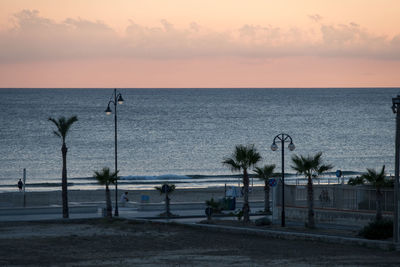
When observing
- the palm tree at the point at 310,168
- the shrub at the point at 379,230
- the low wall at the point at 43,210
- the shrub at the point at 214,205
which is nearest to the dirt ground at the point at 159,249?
the shrub at the point at 379,230

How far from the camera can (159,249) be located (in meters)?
24.5

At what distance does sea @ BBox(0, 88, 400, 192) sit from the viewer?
77887 millimetres

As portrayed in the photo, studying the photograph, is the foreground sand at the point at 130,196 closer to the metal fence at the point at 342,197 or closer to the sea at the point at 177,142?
the sea at the point at 177,142

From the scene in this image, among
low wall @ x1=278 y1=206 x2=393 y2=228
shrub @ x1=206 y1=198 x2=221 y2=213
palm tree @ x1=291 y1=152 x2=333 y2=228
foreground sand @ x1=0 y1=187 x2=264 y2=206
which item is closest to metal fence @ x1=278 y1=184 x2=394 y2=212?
low wall @ x1=278 y1=206 x2=393 y2=228

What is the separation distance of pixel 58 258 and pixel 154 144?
299 ft

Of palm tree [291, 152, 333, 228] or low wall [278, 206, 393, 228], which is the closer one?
palm tree [291, 152, 333, 228]

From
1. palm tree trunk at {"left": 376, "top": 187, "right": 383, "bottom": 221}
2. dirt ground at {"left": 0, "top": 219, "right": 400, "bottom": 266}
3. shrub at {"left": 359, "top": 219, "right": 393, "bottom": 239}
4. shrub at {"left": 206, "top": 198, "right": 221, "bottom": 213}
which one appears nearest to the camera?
dirt ground at {"left": 0, "top": 219, "right": 400, "bottom": 266}

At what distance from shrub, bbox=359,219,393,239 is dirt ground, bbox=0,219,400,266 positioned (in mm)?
2008

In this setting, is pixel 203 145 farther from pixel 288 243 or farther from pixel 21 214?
pixel 288 243

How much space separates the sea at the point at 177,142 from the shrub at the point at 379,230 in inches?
1082

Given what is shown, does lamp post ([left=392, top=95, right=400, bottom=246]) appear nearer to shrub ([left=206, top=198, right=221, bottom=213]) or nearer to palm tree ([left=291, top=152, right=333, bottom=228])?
palm tree ([left=291, top=152, right=333, bottom=228])

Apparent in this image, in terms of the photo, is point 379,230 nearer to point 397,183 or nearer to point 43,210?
point 397,183

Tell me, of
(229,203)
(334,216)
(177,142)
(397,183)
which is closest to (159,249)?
(397,183)

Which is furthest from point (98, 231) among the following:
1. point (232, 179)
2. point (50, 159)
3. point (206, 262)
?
point (50, 159)
